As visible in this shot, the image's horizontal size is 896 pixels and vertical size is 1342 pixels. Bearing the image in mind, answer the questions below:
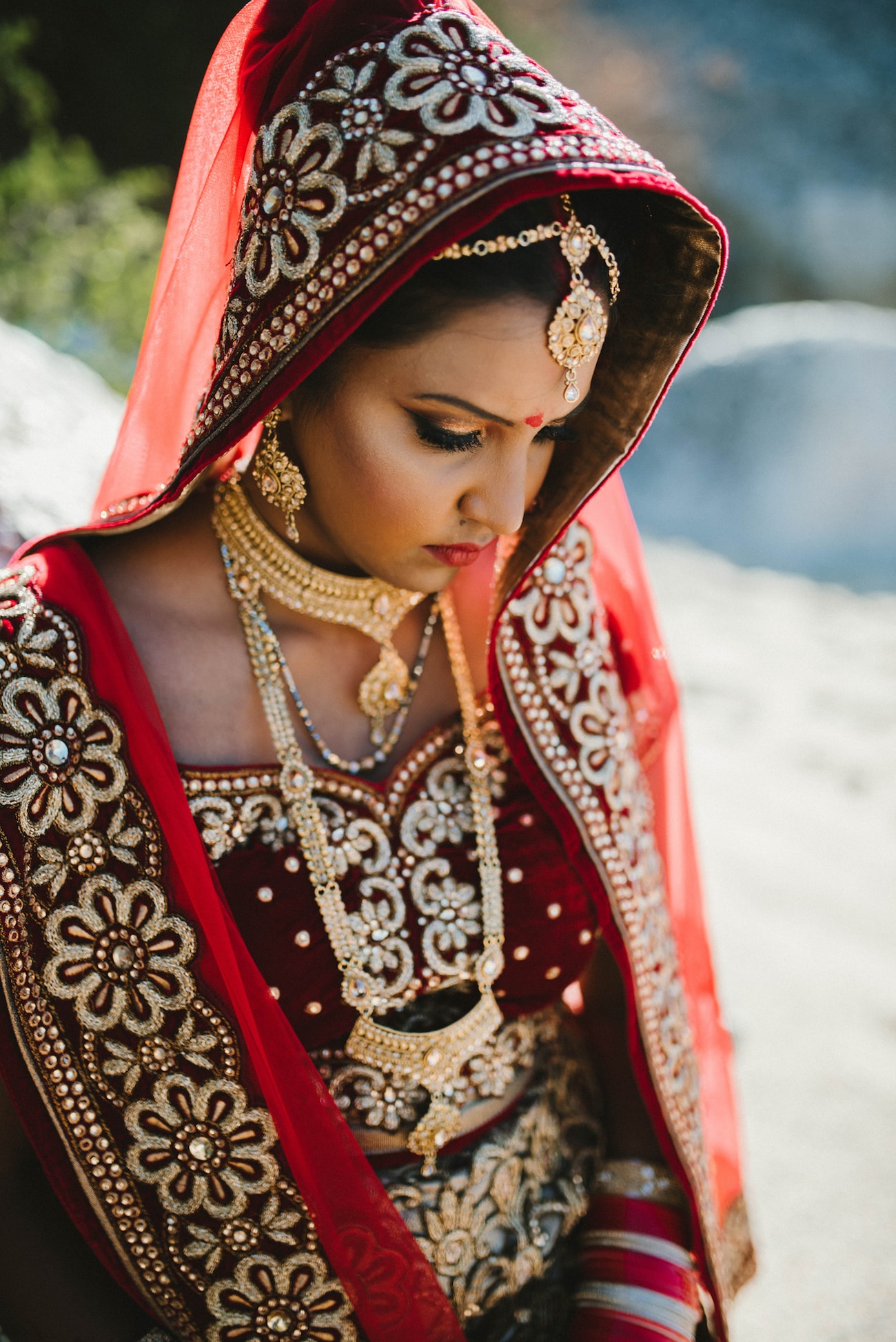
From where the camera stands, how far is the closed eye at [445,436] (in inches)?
39.6

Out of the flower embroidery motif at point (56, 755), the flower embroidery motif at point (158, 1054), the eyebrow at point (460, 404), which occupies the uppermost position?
the eyebrow at point (460, 404)

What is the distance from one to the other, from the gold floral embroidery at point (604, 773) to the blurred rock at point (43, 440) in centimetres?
84

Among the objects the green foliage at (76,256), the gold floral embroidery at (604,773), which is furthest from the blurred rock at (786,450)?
the gold floral embroidery at (604,773)

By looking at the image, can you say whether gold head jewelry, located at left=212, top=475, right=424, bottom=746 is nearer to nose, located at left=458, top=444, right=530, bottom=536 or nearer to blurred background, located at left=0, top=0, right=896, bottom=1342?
nose, located at left=458, top=444, right=530, bottom=536

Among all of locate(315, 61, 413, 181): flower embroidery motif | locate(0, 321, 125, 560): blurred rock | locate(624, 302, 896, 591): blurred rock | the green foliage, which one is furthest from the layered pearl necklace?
locate(624, 302, 896, 591): blurred rock

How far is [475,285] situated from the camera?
3.19ft

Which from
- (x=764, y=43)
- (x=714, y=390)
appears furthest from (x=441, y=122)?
(x=764, y=43)

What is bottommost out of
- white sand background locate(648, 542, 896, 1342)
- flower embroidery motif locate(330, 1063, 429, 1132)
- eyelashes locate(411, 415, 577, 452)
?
white sand background locate(648, 542, 896, 1342)

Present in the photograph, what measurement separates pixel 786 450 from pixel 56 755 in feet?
21.3

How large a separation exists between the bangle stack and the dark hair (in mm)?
1173

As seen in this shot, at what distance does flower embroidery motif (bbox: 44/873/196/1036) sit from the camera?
3.36 feet

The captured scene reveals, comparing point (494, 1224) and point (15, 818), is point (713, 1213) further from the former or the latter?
point (15, 818)

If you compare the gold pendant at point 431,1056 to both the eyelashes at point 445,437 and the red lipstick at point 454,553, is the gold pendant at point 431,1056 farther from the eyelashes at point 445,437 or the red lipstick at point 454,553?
the eyelashes at point 445,437

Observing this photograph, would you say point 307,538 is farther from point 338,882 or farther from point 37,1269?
point 37,1269
